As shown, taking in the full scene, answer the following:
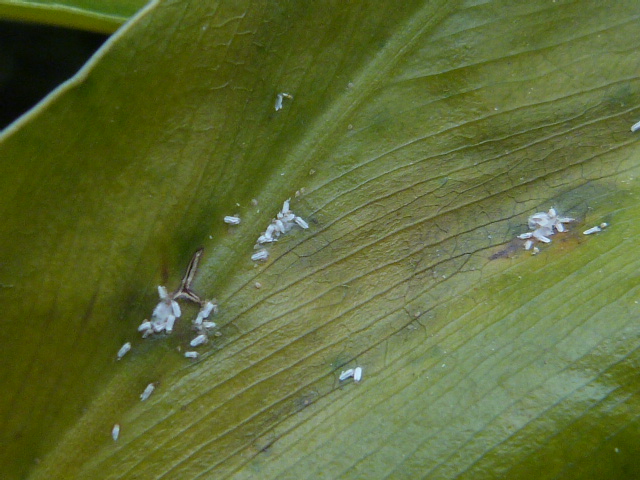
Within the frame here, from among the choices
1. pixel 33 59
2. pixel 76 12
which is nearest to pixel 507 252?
pixel 76 12

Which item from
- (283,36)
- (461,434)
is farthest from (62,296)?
(461,434)

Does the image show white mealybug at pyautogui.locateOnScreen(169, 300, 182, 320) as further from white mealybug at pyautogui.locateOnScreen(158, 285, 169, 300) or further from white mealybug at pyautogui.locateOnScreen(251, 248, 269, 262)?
white mealybug at pyautogui.locateOnScreen(251, 248, 269, 262)

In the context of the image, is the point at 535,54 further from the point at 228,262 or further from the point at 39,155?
the point at 39,155

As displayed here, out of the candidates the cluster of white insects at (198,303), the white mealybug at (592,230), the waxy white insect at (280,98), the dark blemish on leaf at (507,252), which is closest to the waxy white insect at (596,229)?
the white mealybug at (592,230)

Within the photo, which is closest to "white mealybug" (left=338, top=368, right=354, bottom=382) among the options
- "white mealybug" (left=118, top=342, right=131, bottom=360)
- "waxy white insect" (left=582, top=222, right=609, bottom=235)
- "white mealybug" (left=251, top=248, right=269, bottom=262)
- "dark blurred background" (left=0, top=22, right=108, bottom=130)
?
"white mealybug" (left=251, top=248, right=269, bottom=262)

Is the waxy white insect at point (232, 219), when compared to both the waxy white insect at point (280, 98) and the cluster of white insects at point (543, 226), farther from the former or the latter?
the cluster of white insects at point (543, 226)

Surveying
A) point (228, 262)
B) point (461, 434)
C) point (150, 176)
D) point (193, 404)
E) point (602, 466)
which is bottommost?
point (602, 466)
